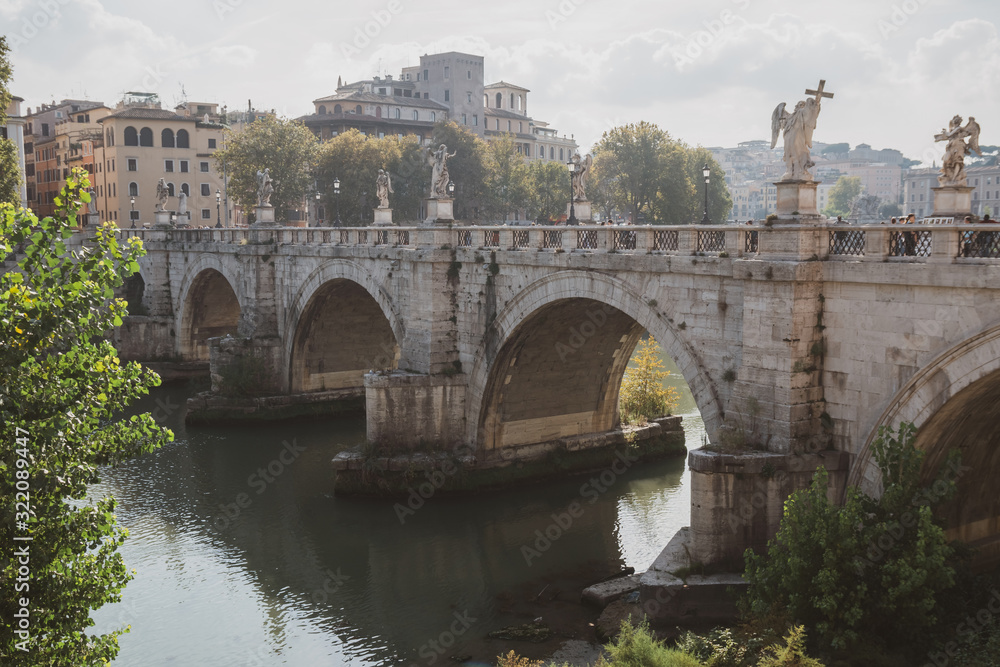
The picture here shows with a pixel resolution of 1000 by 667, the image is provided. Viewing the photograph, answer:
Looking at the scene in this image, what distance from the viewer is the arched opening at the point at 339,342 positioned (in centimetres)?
3147

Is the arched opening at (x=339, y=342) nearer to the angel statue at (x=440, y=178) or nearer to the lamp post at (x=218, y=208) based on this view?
the angel statue at (x=440, y=178)

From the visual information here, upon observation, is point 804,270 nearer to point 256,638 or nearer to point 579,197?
point 579,197

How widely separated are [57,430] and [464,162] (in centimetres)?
5076

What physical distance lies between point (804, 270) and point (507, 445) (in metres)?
11.2

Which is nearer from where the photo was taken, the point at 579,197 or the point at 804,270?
the point at 804,270

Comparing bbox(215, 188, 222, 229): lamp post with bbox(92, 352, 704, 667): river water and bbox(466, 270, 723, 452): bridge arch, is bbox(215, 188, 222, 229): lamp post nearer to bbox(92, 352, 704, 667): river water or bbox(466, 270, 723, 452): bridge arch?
bbox(92, 352, 704, 667): river water

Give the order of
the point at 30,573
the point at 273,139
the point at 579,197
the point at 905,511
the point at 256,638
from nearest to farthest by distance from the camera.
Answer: the point at 30,573 < the point at 905,511 < the point at 256,638 < the point at 579,197 < the point at 273,139

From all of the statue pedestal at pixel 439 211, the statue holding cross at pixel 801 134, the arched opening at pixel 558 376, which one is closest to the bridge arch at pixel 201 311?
the statue pedestal at pixel 439 211

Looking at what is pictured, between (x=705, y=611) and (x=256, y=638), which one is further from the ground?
(x=705, y=611)

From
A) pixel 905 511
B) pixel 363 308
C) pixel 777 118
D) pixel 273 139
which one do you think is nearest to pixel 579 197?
pixel 777 118

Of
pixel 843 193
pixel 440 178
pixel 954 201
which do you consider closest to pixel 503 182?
pixel 440 178

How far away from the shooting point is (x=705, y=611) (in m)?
14.0

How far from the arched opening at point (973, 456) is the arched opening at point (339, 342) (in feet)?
66.9

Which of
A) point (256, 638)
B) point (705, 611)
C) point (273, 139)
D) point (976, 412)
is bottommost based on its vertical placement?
point (256, 638)
